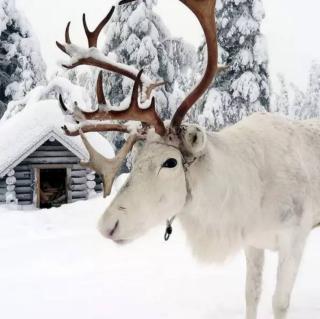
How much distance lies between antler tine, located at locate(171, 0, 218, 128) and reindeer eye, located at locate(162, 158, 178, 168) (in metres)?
0.24

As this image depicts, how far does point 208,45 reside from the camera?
122 inches

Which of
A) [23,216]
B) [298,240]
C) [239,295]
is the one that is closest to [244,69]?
[23,216]

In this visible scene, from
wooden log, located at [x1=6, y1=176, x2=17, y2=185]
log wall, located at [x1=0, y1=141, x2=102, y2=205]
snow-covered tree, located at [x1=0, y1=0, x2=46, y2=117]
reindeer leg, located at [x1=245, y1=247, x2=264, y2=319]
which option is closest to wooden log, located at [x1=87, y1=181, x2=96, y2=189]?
log wall, located at [x1=0, y1=141, x2=102, y2=205]

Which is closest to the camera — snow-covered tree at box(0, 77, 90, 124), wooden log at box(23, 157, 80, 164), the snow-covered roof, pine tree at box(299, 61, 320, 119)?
the snow-covered roof

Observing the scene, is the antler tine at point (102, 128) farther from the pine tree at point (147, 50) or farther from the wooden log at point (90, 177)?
the pine tree at point (147, 50)

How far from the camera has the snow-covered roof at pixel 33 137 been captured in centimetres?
1393

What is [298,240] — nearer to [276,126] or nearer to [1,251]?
[276,126]

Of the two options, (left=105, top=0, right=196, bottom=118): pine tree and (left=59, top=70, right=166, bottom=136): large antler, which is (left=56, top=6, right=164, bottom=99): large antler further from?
(left=105, top=0, right=196, bottom=118): pine tree

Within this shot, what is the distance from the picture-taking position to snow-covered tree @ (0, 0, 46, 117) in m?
24.0

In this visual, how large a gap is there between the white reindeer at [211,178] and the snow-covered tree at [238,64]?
52.0 feet

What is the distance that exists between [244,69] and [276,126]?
644 inches

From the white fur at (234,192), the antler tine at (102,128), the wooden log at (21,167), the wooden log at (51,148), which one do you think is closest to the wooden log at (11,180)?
the wooden log at (21,167)

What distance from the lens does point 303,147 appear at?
13.2 ft

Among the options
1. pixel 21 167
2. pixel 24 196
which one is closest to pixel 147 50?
pixel 21 167
